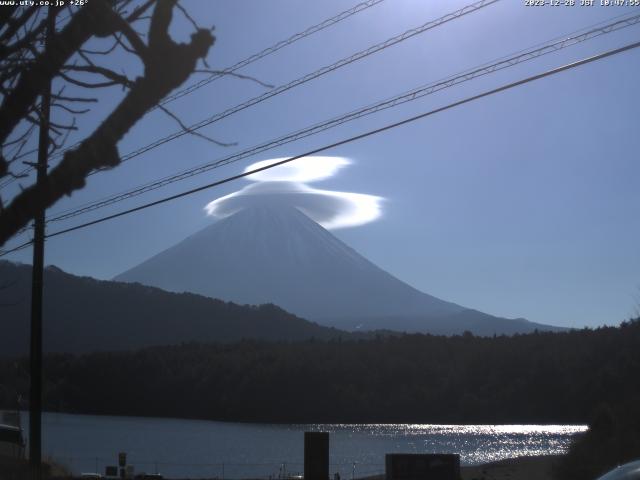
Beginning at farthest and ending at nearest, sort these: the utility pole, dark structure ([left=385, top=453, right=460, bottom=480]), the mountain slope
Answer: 1. the mountain slope
2. the utility pole
3. dark structure ([left=385, top=453, right=460, bottom=480])

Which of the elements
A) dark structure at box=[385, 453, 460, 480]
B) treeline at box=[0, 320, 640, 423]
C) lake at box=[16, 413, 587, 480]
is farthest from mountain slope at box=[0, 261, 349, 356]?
dark structure at box=[385, 453, 460, 480]

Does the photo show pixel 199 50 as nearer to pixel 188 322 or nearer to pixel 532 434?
pixel 532 434

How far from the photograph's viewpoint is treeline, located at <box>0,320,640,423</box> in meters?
81.4

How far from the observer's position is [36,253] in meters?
19.4

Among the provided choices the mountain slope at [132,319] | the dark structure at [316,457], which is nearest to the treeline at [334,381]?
the mountain slope at [132,319]

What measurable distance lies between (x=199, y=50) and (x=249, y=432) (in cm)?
7098

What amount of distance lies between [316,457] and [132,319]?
103 meters

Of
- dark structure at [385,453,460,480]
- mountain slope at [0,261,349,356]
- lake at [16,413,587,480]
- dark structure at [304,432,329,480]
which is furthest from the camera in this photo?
mountain slope at [0,261,349,356]

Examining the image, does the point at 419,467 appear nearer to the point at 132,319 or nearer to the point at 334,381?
the point at 334,381

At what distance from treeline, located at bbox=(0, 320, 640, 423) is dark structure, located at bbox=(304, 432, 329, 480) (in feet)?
206

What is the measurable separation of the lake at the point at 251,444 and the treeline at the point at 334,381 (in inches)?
90.3

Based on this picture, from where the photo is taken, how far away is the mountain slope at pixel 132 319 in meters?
107

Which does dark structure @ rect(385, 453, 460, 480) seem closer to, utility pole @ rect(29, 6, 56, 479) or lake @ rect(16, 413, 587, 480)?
utility pole @ rect(29, 6, 56, 479)

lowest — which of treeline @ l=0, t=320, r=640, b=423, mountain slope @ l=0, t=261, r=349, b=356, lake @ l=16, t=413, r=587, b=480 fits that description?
lake @ l=16, t=413, r=587, b=480
